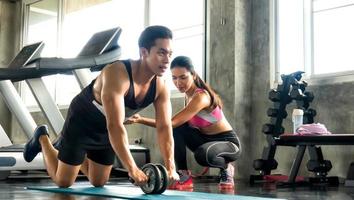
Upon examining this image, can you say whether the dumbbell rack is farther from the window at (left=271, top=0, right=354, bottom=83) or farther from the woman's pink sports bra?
the woman's pink sports bra

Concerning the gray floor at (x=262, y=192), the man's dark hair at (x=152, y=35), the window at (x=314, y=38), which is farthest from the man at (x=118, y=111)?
the window at (x=314, y=38)

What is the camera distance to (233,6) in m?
4.85

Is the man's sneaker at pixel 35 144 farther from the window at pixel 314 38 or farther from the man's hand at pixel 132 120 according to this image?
the window at pixel 314 38

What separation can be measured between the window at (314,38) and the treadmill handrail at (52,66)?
5.49 feet

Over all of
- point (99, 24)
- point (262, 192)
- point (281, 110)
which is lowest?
point (262, 192)

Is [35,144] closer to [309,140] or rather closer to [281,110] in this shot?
[309,140]

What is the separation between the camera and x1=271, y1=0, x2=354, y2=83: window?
4.26 meters

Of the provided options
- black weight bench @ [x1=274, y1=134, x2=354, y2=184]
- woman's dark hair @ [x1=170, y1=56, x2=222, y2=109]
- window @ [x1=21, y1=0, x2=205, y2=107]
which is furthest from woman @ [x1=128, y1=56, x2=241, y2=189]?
window @ [x1=21, y1=0, x2=205, y2=107]

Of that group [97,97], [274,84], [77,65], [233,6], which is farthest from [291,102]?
[97,97]

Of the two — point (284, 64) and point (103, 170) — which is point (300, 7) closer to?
point (284, 64)

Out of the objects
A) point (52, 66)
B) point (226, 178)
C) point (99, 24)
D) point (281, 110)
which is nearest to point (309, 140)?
point (281, 110)

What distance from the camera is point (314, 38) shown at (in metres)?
4.49

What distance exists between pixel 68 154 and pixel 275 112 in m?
2.14

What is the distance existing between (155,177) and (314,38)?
2.83 metres
